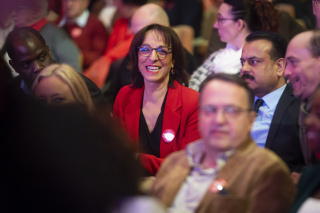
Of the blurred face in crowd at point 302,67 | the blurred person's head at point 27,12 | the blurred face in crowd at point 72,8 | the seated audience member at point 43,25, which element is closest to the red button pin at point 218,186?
the blurred face in crowd at point 302,67

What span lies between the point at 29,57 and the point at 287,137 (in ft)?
5.56

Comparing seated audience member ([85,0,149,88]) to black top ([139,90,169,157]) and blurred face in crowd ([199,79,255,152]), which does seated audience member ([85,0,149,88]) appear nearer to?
black top ([139,90,169,157])

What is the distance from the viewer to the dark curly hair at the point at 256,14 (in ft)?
13.7

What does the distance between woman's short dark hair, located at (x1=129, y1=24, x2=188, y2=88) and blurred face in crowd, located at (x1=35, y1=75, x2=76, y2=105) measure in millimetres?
879

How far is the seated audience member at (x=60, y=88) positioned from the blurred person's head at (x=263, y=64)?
3.49ft

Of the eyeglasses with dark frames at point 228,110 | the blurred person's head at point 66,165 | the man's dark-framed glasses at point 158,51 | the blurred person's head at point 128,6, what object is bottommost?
the blurred person's head at point 66,165

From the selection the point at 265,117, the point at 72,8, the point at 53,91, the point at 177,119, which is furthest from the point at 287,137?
the point at 72,8

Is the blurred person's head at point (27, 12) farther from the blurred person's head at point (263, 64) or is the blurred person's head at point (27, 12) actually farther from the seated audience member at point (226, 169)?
the seated audience member at point (226, 169)

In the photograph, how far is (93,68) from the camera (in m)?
5.73

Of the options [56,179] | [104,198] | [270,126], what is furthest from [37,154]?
[270,126]

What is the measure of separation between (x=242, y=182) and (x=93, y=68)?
360 centimetres

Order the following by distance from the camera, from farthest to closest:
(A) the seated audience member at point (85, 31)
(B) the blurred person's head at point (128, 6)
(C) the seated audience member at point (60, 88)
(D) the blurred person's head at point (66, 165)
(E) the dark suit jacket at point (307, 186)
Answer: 1. (A) the seated audience member at point (85, 31)
2. (B) the blurred person's head at point (128, 6)
3. (C) the seated audience member at point (60, 88)
4. (E) the dark suit jacket at point (307, 186)
5. (D) the blurred person's head at point (66, 165)

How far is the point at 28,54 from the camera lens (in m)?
3.66

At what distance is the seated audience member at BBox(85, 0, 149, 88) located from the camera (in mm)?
5523
